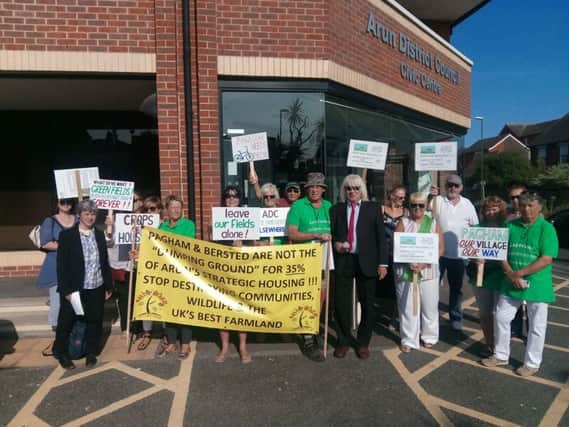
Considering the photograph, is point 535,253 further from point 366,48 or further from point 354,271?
point 366,48

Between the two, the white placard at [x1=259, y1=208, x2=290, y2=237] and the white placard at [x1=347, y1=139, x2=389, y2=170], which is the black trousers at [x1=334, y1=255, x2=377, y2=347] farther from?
the white placard at [x1=347, y1=139, x2=389, y2=170]

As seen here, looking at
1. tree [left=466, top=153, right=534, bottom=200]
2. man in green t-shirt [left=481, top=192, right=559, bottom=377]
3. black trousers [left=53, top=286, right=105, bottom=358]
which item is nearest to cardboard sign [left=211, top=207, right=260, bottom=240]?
black trousers [left=53, top=286, right=105, bottom=358]

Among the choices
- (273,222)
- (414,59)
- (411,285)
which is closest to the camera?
(411,285)

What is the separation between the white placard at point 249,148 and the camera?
542cm

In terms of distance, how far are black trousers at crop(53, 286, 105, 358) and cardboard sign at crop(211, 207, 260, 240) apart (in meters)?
1.33

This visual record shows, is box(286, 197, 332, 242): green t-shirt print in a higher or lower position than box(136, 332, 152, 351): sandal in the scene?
higher

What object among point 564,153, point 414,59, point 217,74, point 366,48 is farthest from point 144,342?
point 564,153

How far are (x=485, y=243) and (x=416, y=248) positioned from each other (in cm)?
64

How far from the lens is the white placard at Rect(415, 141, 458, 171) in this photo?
Answer: 550 centimetres

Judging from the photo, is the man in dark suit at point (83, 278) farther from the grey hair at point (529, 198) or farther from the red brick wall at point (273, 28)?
the grey hair at point (529, 198)

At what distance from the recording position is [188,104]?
6.01 m

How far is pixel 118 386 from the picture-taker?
395 centimetres

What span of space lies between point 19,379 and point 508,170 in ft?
166

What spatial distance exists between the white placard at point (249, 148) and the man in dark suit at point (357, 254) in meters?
1.39
